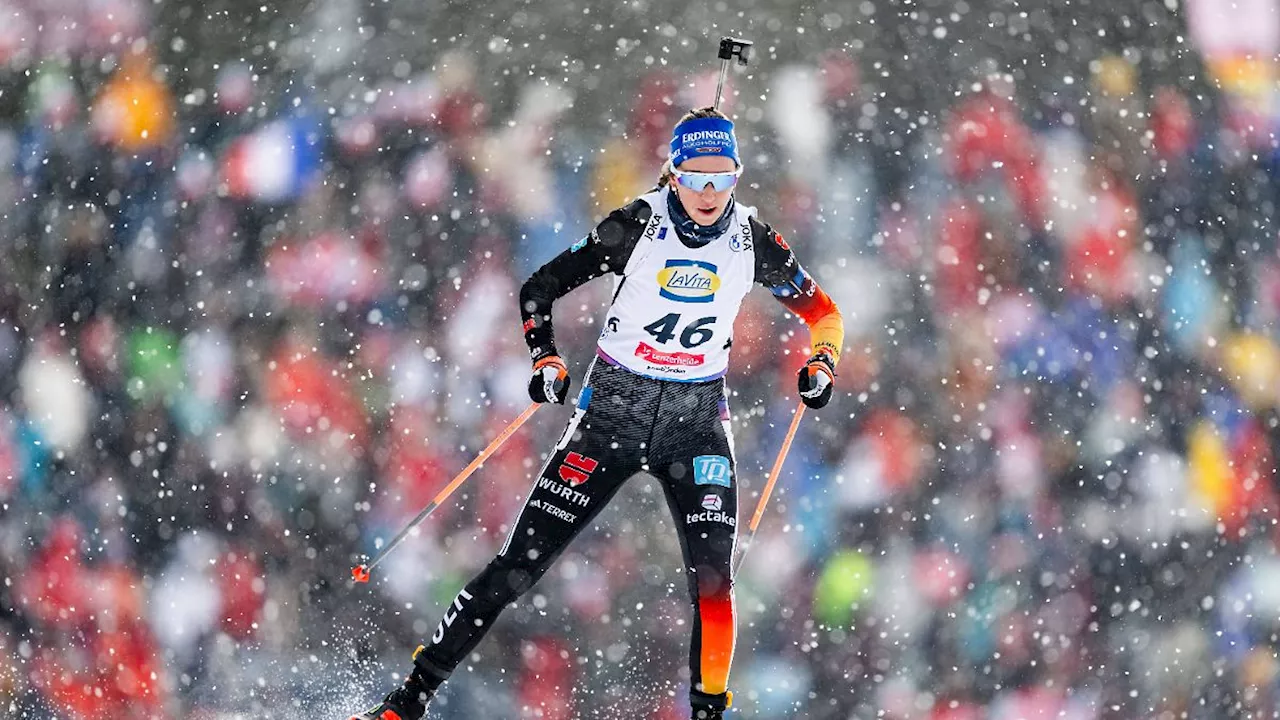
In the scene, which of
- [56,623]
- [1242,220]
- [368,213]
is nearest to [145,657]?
[56,623]

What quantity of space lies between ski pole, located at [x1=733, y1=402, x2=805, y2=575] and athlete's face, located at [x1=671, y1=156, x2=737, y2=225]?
61 cm

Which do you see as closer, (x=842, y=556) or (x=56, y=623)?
(x=842, y=556)

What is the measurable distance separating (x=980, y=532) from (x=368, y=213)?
1806 mm

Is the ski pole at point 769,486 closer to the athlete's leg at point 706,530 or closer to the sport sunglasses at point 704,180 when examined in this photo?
the athlete's leg at point 706,530

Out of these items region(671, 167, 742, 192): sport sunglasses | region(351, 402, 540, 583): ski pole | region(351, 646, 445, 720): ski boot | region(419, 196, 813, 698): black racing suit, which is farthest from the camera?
region(351, 402, 540, 583): ski pole

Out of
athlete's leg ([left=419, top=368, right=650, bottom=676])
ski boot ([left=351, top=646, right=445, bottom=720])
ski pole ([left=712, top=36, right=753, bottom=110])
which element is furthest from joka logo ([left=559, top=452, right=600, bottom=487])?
ski pole ([left=712, top=36, right=753, bottom=110])

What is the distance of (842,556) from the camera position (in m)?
3.35

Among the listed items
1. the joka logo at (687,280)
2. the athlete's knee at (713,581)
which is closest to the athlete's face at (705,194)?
the joka logo at (687,280)

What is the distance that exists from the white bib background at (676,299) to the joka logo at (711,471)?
0.63 ft

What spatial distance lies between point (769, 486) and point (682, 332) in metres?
0.50

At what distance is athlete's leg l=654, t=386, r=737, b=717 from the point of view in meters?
3.07

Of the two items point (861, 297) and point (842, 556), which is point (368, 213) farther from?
point (842, 556)

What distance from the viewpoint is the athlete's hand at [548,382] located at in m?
3.06

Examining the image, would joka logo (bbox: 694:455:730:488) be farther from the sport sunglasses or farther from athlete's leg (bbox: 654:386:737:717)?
the sport sunglasses
